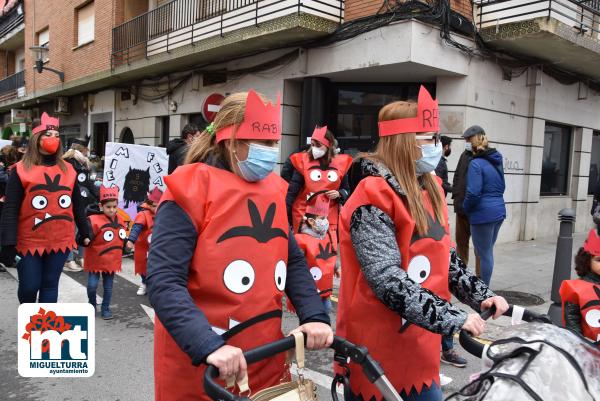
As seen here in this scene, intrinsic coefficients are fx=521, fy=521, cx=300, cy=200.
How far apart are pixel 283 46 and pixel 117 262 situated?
22.2ft

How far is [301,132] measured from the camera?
438 inches

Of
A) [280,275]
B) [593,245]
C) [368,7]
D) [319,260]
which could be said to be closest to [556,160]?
[368,7]

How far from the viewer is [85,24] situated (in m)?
18.0

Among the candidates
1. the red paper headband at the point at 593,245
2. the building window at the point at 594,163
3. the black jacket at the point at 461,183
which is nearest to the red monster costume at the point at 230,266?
the red paper headband at the point at 593,245

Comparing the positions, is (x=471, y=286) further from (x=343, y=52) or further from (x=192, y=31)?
(x=192, y=31)

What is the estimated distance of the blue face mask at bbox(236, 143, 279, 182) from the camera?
6.57 feet

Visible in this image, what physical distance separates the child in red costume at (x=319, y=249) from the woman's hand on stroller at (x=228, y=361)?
10.7 ft

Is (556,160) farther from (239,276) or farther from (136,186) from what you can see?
(239,276)

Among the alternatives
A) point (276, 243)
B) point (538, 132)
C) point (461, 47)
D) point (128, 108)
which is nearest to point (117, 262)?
point (276, 243)

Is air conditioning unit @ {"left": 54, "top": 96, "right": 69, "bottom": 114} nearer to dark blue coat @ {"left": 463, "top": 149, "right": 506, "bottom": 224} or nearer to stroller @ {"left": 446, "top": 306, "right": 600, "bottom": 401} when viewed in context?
dark blue coat @ {"left": 463, "top": 149, "right": 506, "bottom": 224}

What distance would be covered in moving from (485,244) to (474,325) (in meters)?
4.63

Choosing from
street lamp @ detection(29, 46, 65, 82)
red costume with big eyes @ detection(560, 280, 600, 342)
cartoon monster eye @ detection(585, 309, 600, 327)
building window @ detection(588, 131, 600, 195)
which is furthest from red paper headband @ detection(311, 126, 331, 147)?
street lamp @ detection(29, 46, 65, 82)

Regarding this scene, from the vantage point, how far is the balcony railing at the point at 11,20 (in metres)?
23.8

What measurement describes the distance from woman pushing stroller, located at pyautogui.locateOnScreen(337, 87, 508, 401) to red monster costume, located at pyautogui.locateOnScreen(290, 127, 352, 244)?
364 centimetres
